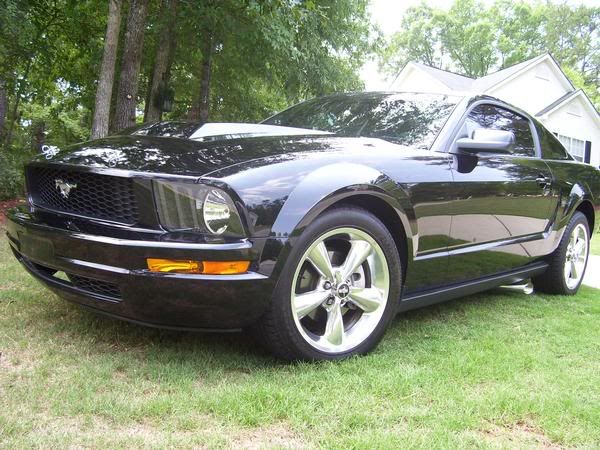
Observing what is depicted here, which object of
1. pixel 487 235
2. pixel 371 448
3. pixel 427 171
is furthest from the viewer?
pixel 487 235

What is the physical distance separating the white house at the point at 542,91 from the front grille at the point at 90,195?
19.8 m

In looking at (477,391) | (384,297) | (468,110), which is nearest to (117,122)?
(468,110)

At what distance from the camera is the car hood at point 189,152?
225 cm

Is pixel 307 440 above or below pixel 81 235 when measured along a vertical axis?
below

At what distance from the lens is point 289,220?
7.32 ft

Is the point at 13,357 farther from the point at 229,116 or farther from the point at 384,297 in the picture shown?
the point at 229,116

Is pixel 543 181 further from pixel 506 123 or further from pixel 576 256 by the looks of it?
pixel 576 256

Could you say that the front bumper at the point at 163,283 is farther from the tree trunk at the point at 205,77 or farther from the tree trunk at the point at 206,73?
the tree trunk at the point at 205,77

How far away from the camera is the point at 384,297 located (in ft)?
8.70

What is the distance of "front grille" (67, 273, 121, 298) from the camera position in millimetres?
2215

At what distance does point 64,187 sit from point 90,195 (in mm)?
200

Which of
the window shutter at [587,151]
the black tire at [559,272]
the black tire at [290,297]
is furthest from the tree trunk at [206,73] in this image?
the window shutter at [587,151]

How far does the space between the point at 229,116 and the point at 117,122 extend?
8.02 metres

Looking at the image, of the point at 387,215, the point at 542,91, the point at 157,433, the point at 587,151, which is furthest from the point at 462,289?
the point at 587,151
